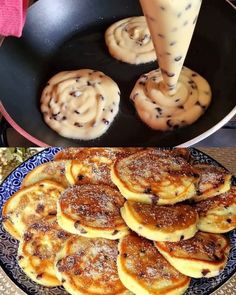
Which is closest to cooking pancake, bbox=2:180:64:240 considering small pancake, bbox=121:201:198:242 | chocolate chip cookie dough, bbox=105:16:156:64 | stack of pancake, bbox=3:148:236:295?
stack of pancake, bbox=3:148:236:295

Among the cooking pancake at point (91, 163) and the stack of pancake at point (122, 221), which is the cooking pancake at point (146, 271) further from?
the cooking pancake at point (91, 163)

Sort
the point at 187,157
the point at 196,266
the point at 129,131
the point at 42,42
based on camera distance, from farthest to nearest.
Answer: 1. the point at 42,42
2. the point at 129,131
3. the point at 187,157
4. the point at 196,266

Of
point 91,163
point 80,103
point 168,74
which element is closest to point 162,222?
point 91,163

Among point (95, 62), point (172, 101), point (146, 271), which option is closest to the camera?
point (146, 271)

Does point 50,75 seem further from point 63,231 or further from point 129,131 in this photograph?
point 63,231

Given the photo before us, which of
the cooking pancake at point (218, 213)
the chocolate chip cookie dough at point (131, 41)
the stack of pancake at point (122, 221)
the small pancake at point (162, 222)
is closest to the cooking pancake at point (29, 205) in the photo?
the stack of pancake at point (122, 221)

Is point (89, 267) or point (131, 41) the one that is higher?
point (131, 41)

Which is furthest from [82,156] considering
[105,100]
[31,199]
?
[105,100]

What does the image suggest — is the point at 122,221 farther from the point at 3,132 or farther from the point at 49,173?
the point at 3,132
